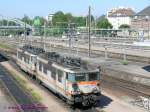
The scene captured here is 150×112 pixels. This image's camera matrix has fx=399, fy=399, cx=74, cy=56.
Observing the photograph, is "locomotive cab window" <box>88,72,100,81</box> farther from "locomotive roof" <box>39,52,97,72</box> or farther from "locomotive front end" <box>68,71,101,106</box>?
"locomotive roof" <box>39,52,97,72</box>

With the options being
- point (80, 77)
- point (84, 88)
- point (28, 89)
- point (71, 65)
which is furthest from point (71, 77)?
point (28, 89)

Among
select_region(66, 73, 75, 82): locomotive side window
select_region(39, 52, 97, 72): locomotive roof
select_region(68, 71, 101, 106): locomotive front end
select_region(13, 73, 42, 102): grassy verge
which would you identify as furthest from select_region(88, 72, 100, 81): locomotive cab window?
select_region(13, 73, 42, 102): grassy verge

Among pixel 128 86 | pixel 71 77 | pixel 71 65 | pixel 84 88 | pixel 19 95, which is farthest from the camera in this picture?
pixel 128 86

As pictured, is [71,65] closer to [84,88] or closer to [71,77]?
[71,77]

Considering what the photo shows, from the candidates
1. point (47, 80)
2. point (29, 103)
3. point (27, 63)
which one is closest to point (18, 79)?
point (27, 63)

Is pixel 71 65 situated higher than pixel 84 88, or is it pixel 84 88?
pixel 71 65

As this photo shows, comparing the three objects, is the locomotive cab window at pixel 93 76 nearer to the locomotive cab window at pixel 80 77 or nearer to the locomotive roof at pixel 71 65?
the locomotive roof at pixel 71 65

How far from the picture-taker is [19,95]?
3180 centimetres

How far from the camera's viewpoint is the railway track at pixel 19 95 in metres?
26.0

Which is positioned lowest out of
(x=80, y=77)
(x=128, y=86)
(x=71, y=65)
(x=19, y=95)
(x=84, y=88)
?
(x=19, y=95)

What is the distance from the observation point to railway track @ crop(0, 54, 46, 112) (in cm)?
2602

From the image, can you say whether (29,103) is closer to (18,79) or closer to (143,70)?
(18,79)

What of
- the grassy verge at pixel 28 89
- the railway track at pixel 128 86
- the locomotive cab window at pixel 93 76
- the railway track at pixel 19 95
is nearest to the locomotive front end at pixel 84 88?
the locomotive cab window at pixel 93 76

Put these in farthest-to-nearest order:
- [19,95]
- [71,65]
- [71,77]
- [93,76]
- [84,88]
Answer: [19,95], [71,65], [93,76], [84,88], [71,77]
